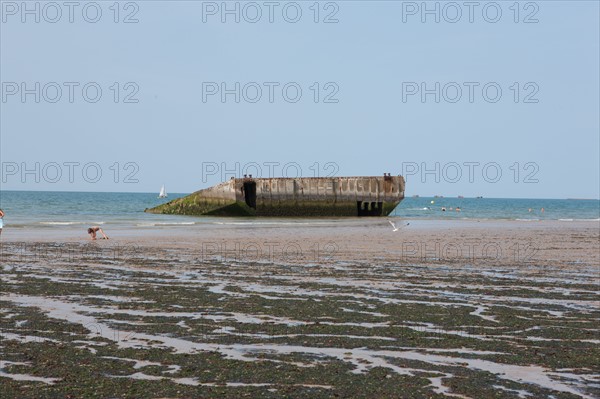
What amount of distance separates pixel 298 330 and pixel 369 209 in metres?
49.9

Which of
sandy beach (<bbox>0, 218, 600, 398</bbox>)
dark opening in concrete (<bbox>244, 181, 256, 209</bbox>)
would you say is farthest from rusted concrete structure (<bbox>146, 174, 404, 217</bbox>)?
sandy beach (<bbox>0, 218, 600, 398</bbox>)

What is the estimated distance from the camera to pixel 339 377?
6496 millimetres

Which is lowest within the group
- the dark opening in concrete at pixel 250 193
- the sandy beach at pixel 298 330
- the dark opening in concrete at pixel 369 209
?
the sandy beach at pixel 298 330

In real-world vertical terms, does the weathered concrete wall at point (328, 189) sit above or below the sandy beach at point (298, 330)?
above

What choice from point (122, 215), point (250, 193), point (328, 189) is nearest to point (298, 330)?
point (328, 189)

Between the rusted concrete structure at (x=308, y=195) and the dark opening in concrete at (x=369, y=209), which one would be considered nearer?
the rusted concrete structure at (x=308, y=195)

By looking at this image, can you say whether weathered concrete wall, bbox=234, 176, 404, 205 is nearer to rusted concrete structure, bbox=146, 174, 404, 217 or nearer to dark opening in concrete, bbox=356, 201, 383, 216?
rusted concrete structure, bbox=146, 174, 404, 217

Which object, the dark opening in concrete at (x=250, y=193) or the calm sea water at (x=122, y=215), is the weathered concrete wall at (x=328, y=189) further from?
the calm sea water at (x=122, y=215)

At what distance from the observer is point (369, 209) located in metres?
58.3

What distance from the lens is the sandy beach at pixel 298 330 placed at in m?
6.30

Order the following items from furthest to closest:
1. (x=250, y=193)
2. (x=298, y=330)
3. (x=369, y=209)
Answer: (x=369, y=209)
(x=250, y=193)
(x=298, y=330)

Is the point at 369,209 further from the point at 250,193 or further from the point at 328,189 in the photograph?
the point at 250,193

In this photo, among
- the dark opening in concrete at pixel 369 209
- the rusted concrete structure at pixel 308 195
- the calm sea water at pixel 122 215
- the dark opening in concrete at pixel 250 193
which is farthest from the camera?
the dark opening in concrete at pixel 369 209

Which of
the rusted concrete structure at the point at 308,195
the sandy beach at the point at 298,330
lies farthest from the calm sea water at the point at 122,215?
the sandy beach at the point at 298,330
